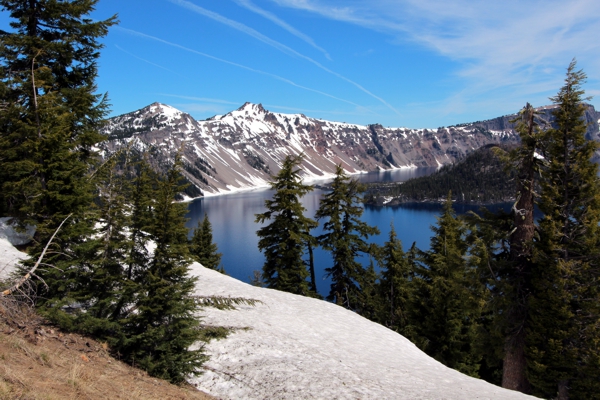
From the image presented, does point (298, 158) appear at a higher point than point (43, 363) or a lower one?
higher

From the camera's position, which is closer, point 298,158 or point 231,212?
point 298,158

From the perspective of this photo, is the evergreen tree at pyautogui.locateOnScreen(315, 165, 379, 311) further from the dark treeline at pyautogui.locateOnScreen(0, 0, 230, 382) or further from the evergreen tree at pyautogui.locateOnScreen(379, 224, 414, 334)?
the dark treeline at pyautogui.locateOnScreen(0, 0, 230, 382)

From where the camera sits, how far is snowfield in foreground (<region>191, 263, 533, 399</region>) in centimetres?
952

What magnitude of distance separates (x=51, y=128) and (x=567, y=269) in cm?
1791

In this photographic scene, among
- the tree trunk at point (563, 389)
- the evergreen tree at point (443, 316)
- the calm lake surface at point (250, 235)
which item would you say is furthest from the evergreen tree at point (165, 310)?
the calm lake surface at point (250, 235)

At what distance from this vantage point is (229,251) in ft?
279

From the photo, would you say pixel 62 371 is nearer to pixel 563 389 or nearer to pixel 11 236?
pixel 11 236

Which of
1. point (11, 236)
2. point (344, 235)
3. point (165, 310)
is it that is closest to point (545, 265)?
point (344, 235)

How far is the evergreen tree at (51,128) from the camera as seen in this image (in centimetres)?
1070

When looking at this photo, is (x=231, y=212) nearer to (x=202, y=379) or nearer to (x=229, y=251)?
(x=229, y=251)

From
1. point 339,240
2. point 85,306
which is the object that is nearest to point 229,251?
point 339,240

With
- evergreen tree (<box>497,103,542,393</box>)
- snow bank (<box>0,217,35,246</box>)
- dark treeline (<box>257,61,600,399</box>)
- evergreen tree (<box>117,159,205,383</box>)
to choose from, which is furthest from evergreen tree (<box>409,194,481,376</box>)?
snow bank (<box>0,217,35,246</box>)

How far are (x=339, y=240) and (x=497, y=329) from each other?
12147 mm

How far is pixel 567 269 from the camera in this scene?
13.1 metres
